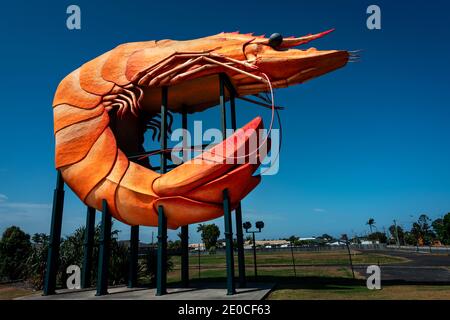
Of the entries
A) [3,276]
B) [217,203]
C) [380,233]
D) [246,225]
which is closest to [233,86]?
[217,203]

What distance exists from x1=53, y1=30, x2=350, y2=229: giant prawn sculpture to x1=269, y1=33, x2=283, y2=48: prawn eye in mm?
37

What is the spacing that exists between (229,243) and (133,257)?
234 inches

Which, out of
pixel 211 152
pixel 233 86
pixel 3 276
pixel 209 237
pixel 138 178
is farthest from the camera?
pixel 209 237

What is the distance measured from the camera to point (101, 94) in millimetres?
14461

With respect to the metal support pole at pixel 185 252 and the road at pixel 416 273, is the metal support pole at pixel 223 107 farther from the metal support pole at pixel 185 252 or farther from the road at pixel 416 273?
the road at pixel 416 273

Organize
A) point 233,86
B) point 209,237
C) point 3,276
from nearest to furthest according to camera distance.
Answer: point 233,86 < point 3,276 < point 209,237

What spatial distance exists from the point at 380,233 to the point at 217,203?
138898 millimetres

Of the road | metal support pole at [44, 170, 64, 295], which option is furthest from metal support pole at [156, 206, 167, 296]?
the road

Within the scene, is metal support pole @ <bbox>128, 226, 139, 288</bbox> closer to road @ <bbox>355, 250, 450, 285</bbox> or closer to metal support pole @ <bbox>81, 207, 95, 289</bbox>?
metal support pole @ <bbox>81, 207, 95, 289</bbox>

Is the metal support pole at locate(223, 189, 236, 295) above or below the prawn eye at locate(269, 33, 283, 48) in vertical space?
below

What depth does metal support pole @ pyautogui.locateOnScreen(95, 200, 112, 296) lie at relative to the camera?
1251cm

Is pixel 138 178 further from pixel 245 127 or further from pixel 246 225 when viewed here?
pixel 246 225

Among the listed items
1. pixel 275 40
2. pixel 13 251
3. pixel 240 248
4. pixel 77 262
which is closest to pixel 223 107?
pixel 275 40
